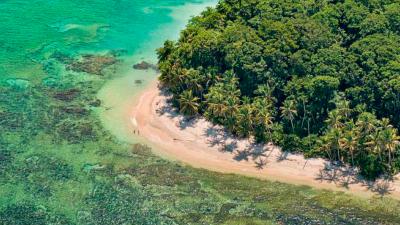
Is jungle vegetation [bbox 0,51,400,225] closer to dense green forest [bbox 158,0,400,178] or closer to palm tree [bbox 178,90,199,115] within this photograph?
dense green forest [bbox 158,0,400,178]

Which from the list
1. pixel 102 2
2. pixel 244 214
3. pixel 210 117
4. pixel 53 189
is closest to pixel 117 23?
pixel 102 2

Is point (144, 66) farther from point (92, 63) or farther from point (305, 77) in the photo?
point (305, 77)

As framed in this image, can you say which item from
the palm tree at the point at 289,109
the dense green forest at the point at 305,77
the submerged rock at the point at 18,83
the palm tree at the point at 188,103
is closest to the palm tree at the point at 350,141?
the dense green forest at the point at 305,77

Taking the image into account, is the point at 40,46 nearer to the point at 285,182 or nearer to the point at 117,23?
the point at 117,23

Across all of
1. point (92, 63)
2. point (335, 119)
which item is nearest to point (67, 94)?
point (92, 63)

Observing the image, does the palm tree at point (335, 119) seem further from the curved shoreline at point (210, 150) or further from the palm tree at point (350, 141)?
the curved shoreline at point (210, 150)

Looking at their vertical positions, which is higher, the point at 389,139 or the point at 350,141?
the point at 389,139
